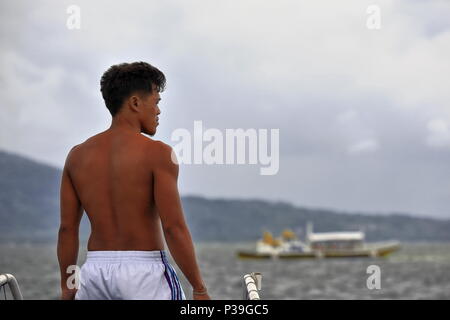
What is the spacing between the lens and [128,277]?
4.68m

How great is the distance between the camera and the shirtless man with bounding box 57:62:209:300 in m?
4.69

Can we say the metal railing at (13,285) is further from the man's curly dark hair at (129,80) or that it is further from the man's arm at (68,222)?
the man's curly dark hair at (129,80)

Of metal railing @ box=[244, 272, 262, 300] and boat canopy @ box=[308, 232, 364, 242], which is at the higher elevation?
metal railing @ box=[244, 272, 262, 300]

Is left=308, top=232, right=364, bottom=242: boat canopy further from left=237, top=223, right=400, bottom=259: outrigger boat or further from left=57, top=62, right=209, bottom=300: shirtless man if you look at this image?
left=57, top=62, right=209, bottom=300: shirtless man

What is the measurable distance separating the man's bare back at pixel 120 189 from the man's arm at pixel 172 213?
0.06 meters

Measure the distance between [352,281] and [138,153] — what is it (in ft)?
318

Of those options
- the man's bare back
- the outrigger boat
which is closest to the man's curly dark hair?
the man's bare back

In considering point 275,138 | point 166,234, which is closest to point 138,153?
point 166,234

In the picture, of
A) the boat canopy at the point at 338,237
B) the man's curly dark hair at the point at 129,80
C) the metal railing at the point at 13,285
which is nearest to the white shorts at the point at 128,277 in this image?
the man's curly dark hair at the point at 129,80

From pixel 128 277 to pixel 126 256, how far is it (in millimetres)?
139

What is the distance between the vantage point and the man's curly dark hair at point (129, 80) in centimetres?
480

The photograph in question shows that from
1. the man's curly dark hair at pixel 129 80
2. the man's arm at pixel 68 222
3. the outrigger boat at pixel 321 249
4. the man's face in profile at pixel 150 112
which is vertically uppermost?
the man's curly dark hair at pixel 129 80

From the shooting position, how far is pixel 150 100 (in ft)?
15.8
